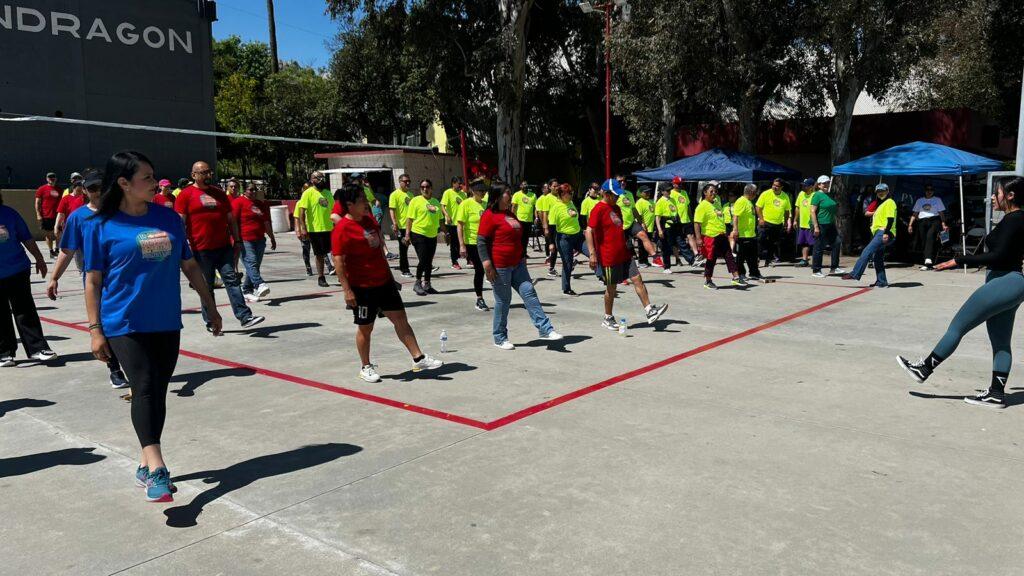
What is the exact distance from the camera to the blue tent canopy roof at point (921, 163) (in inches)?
593

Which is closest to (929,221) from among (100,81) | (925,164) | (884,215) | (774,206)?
(925,164)

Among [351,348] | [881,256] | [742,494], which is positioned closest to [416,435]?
[742,494]

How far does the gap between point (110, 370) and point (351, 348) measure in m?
2.20

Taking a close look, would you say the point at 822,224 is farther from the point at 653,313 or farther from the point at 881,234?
the point at 653,313

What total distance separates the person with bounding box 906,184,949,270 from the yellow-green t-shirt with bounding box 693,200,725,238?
17.6ft

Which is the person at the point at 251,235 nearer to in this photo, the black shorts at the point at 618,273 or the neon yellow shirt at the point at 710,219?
the black shorts at the point at 618,273

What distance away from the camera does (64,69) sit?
96.0 feet

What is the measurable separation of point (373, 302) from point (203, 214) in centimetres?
333

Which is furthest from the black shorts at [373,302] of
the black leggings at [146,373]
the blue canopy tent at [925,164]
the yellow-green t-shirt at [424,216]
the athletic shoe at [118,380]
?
the blue canopy tent at [925,164]

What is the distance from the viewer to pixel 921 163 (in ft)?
51.1

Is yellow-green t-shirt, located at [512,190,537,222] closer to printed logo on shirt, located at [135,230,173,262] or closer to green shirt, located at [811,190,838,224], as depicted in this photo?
green shirt, located at [811,190,838,224]

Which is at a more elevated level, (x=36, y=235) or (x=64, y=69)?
(x=64, y=69)

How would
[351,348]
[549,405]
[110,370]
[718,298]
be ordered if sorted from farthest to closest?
[718,298]
[351,348]
[110,370]
[549,405]

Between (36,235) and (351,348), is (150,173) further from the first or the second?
(36,235)
